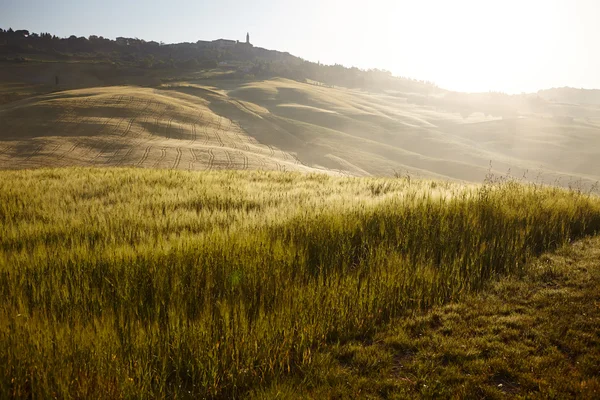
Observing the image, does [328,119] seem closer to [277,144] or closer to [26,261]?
[277,144]

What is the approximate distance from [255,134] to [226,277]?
63370mm

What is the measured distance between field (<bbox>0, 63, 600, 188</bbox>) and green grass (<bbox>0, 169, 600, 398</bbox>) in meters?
23.6

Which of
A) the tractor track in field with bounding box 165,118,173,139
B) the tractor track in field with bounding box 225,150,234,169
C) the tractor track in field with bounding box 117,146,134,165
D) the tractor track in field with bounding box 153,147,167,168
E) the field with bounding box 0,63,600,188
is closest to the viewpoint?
the tractor track in field with bounding box 117,146,134,165

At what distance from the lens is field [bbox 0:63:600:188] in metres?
44.2

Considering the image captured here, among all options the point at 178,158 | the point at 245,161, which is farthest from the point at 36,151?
the point at 245,161

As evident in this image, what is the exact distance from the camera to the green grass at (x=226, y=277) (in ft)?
10.3

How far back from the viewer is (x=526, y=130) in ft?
342

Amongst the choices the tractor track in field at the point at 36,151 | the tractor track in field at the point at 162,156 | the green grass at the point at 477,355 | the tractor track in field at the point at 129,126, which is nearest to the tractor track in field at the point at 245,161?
the tractor track in field at the point at 162,156

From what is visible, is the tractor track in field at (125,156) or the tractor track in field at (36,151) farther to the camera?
the tractor track in field at (125,156)

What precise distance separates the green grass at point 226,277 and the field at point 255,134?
2363 cm

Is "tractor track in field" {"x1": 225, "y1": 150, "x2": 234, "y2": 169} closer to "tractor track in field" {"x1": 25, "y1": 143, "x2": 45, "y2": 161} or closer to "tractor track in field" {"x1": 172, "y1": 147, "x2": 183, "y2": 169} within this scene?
"tractor track in field" {"x1": 172, "y1": 147, "x2": 183, "y2": 169}

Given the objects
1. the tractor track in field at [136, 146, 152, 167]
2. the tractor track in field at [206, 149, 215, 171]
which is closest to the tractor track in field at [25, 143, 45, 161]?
the tractor track in field at [136, 146, 152, 167]

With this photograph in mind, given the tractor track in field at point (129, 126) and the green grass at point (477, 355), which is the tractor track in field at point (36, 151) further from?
the green grass at point (477, 355)

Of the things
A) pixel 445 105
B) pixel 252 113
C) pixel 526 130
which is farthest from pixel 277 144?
pixel 445 105
